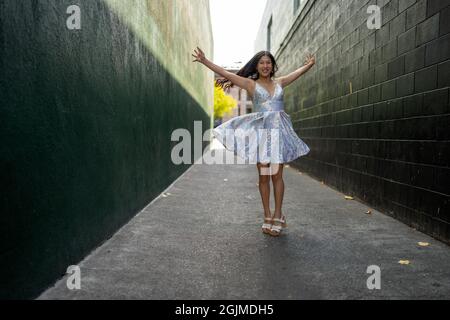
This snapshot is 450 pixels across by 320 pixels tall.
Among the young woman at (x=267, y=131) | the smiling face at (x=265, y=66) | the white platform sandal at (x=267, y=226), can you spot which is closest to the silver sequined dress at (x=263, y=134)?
the young woman at (x=267, y=131)

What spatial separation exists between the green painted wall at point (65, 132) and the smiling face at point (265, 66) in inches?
56.9

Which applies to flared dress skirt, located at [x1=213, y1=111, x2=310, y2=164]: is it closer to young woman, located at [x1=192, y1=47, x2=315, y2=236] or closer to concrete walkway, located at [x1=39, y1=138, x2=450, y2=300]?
young woman, located at [x1=192, y1=47, x2=315, y2=236]

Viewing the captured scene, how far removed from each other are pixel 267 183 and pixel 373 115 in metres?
2.16

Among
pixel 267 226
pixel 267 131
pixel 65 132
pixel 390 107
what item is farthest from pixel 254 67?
pixel 65 132

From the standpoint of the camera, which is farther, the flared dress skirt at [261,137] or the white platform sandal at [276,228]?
the flared dress skirt at [261,137]

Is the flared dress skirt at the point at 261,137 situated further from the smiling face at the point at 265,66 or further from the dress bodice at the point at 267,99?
the smiling face at the point at 265,66

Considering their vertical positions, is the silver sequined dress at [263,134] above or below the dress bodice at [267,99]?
below

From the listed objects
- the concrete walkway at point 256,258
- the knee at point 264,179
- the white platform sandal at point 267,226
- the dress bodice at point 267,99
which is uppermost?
the dress bodice at point 267,99

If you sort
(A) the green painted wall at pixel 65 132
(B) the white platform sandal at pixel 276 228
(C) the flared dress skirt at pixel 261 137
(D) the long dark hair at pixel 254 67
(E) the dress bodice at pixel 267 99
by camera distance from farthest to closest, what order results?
(D) the long dark hair at pixel 254 67, (E) the dress bodice at pixel 267 99, (C) the flared dress skirt at pixel 261 137, (B) the white platform sandal at pixel 276 228, (A) the green painted wall at pixel 65 132

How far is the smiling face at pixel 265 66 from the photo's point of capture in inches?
165

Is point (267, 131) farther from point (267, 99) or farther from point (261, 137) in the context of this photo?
point (267, 99)

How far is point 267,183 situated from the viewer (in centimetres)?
418

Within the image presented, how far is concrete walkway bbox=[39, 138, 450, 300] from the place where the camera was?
254cm
